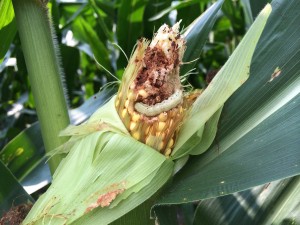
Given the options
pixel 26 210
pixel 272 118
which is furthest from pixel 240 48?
pixel 26 210

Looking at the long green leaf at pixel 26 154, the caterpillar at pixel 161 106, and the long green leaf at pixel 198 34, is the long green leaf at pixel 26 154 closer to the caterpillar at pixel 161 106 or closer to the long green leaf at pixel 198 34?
the long green leaf at pixel 198 34

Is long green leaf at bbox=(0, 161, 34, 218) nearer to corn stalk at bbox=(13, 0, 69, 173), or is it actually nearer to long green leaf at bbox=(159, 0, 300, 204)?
corn stalk at bbox=(13, 0, 69, 173)

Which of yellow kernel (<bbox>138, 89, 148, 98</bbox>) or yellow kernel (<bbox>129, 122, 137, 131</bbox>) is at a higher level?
yellow kernel (<bbox>138, 89, 148, 98</bbox>)

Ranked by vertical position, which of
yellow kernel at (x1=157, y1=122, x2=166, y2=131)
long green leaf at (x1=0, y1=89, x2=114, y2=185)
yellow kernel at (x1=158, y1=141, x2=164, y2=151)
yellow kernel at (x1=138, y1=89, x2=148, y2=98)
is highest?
yellow kernel at (x1=138, y1=89, x2=148, y2=98)

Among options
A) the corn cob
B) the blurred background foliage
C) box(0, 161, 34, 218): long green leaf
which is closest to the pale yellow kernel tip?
the corn cob

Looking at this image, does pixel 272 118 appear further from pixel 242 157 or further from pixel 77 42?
pixel 77 42

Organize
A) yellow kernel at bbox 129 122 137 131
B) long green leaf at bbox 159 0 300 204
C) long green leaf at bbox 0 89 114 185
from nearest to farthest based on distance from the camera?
long green leaf at bbox 159 0 300 204
yellow kernel at bbox 129 122 137 131
long green leaf at bbox 0 89 114 185
